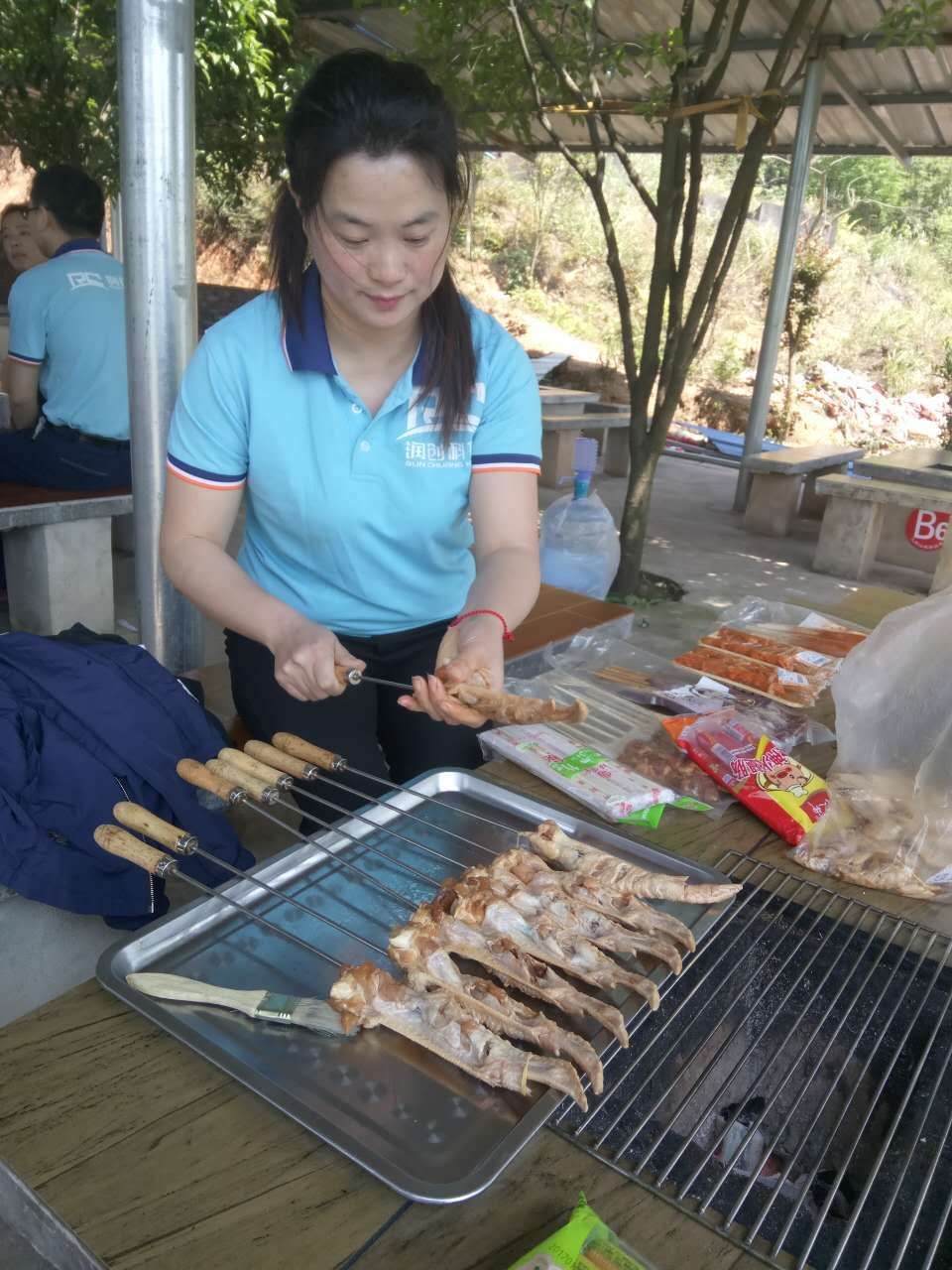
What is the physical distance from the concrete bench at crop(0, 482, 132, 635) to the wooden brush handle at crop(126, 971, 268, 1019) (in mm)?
3176

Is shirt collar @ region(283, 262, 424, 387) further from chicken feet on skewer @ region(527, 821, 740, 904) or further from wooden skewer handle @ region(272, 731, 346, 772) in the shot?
chicken feet on skewer @ region(527, 821, 740, 904)

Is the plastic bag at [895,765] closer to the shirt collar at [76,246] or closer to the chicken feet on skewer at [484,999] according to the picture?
the chicken feet on skewer at [484,999]

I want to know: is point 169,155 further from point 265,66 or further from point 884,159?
point 884,159

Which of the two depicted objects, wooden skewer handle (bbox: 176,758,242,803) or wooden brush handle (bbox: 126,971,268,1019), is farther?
wooden skewer handle (bbox: 176,758,242,803)

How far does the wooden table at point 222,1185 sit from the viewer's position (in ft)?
2.65

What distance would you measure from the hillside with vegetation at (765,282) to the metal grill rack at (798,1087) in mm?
11271

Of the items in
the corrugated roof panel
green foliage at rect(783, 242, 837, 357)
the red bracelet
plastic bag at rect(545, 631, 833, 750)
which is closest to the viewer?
the red bracelet

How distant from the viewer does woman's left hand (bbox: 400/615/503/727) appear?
144cm

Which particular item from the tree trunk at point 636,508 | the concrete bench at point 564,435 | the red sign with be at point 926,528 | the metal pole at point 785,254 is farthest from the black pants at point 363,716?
the concrete bench at point 564,435

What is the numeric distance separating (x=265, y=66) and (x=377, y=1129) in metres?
7.24

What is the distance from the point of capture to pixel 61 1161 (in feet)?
2.82

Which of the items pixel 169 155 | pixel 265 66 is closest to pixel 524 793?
pixel 169 155

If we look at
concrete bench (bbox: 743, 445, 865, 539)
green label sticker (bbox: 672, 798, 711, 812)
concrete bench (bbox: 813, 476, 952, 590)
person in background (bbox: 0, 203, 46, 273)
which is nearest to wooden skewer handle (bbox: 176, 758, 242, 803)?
green label sticker (bbox: 672, 798, 711, 812)

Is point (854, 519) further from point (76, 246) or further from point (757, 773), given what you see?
point (757, 773)
